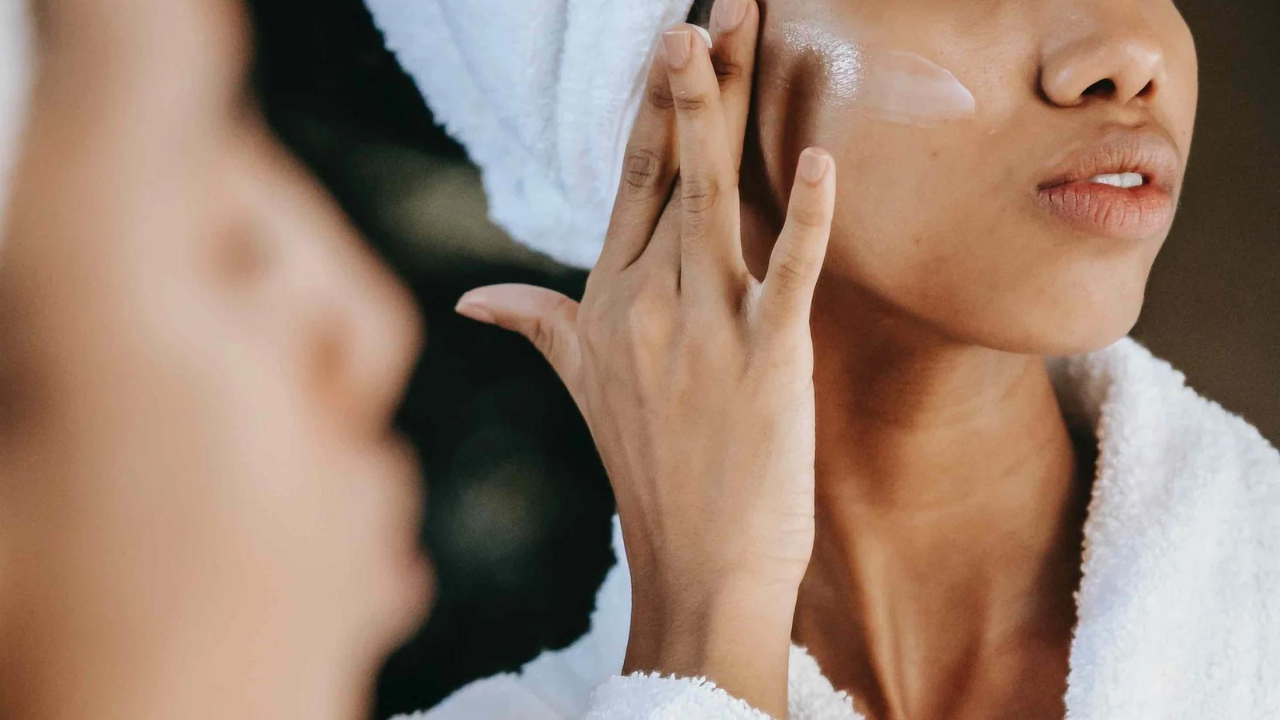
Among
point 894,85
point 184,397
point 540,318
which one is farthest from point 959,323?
point 184,397

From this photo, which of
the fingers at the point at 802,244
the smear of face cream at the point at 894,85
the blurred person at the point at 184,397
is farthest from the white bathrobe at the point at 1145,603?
the smear of face cream at the point at 894,85

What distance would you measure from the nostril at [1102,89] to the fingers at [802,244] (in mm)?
158

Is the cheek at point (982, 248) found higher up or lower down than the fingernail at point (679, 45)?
lower down

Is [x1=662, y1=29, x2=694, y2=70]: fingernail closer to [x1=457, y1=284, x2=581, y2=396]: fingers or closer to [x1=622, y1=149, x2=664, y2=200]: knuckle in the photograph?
[x1=622, y1=149, x2=664, y2=200]: knuckle

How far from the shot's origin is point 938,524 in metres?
0.72

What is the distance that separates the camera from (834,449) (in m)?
0.73

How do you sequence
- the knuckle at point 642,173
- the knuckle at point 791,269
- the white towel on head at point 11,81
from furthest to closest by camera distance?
the knuckle at point 642,173, the knuckle at point 791,269, the white towel on head at point 11,81

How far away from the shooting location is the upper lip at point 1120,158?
53 centimetres

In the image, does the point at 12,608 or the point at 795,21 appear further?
the point at 795,21

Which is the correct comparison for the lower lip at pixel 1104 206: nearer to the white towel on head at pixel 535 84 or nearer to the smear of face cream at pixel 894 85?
the smear of face cream at pixel 894 85

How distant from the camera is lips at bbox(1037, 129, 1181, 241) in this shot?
1.74ft

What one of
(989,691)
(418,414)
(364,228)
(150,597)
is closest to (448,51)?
(364,228)

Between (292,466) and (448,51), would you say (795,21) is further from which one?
(292,466)

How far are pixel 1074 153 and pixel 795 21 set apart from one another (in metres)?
0.19
